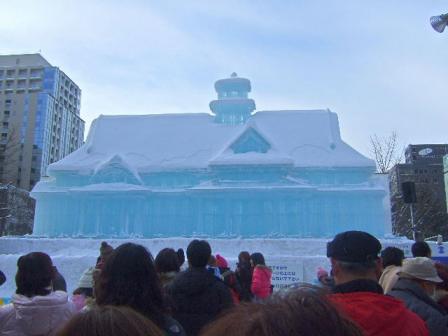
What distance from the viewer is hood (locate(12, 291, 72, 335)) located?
3.65 m

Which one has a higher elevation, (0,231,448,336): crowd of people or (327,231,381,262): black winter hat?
(327,231,381,262): black winter hat

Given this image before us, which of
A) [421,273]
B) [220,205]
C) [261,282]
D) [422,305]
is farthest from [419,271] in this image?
[220,205]

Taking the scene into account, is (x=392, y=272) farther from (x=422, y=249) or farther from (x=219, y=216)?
(x=219, y=216)

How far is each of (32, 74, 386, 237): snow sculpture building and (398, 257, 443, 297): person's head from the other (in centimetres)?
2751

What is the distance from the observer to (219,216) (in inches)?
1292

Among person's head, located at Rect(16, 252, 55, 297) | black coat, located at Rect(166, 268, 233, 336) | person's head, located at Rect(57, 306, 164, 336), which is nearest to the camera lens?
person's head, located at Rect(57, 306, 164, 336)

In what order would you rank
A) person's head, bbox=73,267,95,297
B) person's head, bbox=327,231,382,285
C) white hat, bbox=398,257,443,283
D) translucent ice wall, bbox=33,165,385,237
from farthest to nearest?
translucent ice wall, bbox=33,165,385,237 → person's head, bbox=73,267,95,297 → white hat, bbox=398,257,443,283 → person's head, bbox=327,231,382,285

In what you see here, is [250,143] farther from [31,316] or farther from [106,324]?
[106,324]

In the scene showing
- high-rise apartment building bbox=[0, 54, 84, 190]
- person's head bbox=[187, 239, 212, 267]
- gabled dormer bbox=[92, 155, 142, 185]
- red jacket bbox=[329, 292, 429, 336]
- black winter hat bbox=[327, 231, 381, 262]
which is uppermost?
high-rise apartment building bbox=[0, 54, 84, 190]

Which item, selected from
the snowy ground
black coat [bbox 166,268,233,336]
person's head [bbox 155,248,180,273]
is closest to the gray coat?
black coat [bbox 166,268,233,336]

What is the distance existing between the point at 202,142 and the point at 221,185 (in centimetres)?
588

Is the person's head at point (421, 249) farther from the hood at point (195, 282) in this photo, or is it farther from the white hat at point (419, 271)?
the hood at point (195, 282)

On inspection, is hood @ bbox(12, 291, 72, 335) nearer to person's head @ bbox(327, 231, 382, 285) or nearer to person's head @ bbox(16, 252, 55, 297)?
person's head @ bbox(16, 252, 55, 297)

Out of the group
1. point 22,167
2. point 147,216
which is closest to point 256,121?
point 147,216
